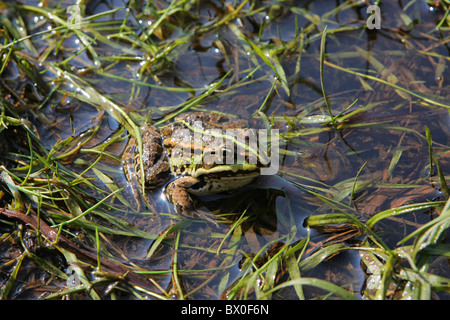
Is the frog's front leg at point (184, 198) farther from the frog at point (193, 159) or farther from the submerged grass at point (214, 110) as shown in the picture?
the submerged grass at point (214, 110)

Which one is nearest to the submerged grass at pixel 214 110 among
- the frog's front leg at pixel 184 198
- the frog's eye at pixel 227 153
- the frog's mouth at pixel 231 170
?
the frog's front leg at pixel 184 198

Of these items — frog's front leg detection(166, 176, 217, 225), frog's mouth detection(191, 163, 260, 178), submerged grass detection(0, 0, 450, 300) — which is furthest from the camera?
frog's front leg detection(166, 176, 217, 225)

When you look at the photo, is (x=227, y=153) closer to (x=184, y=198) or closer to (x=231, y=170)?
(x=231, y=170)

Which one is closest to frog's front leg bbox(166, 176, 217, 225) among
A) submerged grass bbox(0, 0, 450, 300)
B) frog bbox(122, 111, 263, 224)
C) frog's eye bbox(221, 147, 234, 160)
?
frog bbox(122, 111, 263, 224)

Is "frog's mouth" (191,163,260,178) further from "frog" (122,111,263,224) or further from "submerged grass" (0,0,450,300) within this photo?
"submerged grass" (0,0,450,300)

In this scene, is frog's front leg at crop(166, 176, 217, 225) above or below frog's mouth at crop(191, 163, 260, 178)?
below

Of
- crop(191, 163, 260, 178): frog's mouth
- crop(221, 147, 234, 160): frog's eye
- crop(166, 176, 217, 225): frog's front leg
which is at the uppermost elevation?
crop(221, 147, 234, 160): frog's eye
